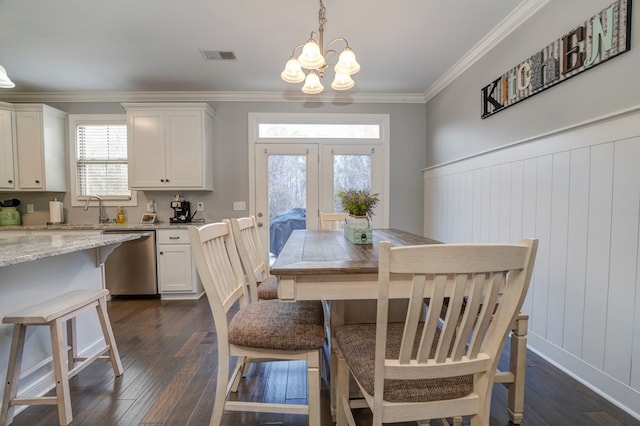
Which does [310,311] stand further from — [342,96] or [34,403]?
[342,96]

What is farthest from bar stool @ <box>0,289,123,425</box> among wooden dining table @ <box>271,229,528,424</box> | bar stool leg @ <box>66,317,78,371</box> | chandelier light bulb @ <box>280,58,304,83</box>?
chandelier light bulb @ <box>280,58,304,83</box>

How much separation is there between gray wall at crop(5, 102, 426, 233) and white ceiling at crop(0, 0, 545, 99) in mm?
369

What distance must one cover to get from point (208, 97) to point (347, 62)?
103 inches

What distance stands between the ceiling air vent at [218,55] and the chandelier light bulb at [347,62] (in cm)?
147

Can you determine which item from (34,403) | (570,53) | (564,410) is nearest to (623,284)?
(564,410)

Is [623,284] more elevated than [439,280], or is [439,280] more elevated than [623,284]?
[439,280]

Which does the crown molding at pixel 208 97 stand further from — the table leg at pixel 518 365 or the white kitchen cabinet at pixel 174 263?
the table leg at pixel 518 365

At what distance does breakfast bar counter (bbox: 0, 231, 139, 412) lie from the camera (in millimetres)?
1454

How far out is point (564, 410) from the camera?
1528mm

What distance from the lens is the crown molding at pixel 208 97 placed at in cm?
375

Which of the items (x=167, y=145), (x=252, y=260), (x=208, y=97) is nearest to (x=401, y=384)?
(x=252, y=260)

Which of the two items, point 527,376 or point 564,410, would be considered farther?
point 527,376

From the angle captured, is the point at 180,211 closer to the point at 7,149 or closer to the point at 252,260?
the point at 7,149

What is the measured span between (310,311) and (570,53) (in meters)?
2.19
